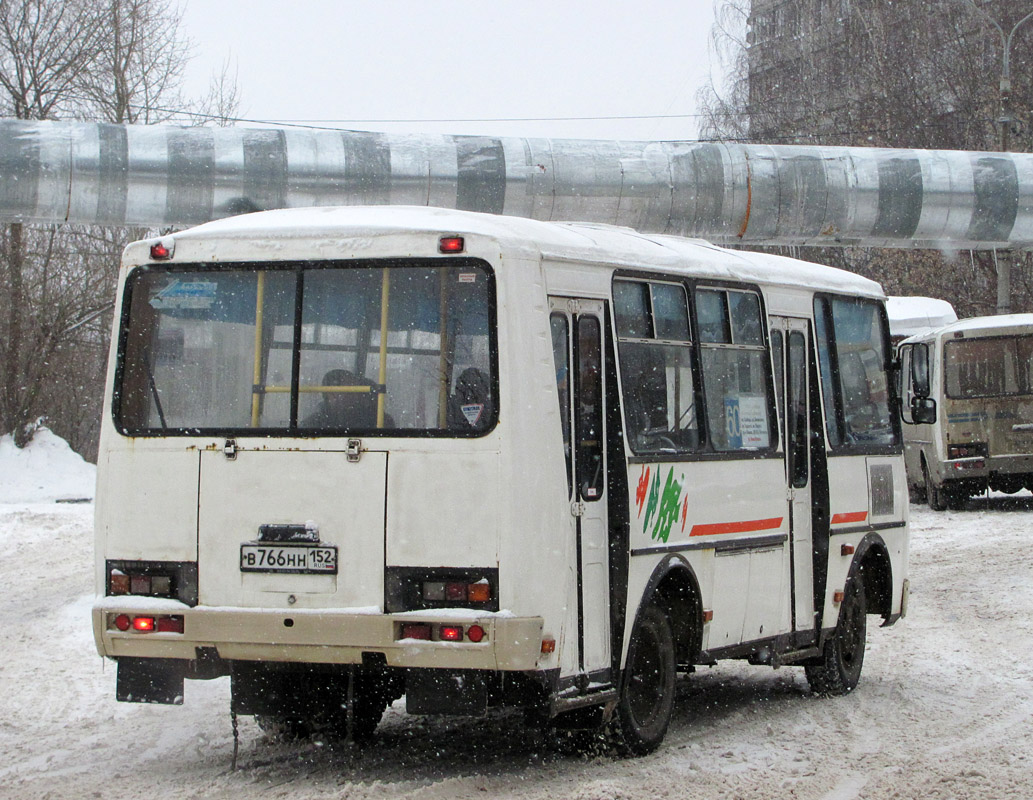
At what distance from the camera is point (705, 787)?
7379 millimetres

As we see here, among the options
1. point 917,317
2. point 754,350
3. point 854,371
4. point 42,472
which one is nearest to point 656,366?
point 754,350

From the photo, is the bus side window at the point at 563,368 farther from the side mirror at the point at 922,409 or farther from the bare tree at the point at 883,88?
the bare tree at the point at 883,88

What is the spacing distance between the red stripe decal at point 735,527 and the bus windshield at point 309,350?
2.06 metres

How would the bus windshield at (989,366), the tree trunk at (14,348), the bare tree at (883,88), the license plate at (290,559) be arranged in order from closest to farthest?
the license plate at (290,559), the bus windshield at (989,366), the tree trunk at (14,348), the bare tree at (883,88)

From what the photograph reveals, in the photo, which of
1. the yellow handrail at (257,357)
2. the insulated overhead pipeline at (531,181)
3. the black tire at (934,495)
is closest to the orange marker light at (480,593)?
the yellow handrail at (257,357)

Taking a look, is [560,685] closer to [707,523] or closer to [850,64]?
[707,523]

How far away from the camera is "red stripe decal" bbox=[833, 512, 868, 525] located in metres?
10.6

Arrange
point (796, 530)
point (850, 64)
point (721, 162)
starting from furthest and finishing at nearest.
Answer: point (850, 64), point (721, 162), point (796, 530)

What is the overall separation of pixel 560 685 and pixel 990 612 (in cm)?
855

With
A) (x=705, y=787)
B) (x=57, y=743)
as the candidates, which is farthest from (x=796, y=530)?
(x=57, y=743)

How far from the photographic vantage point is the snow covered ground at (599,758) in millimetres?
7340

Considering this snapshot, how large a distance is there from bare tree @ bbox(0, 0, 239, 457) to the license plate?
77.4 feet

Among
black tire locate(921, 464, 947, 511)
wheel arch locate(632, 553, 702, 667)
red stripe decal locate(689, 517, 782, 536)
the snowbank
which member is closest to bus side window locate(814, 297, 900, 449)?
red stripe decal locate(689, 517, 782, 536)

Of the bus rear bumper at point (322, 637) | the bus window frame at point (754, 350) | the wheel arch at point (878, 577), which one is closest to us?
the bus rear bumper at point (322, 637)
